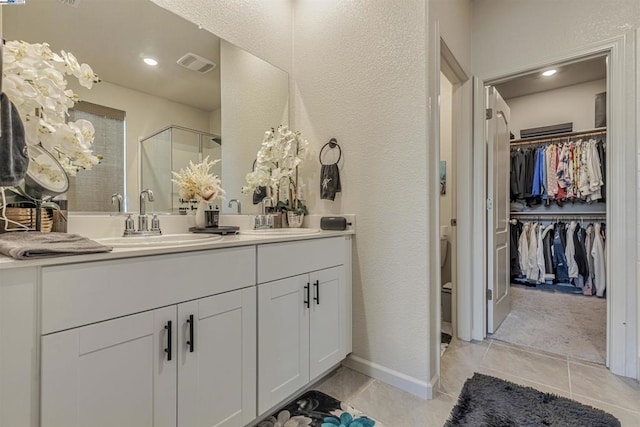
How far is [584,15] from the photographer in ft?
6.40

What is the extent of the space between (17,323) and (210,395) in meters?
0.65

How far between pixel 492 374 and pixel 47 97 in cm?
255

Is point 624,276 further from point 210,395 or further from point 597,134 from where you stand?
point 597,134

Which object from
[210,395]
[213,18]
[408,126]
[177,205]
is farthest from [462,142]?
[210,395]

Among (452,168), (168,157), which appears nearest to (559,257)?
(452,168)

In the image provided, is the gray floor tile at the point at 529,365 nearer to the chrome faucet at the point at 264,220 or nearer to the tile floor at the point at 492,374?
the tile floor at the point at 492,374

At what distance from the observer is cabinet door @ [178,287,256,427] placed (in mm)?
1038

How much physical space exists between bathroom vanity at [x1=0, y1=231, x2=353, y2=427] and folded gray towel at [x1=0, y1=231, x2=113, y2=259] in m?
0.02

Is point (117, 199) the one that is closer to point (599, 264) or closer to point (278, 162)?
point (278, 162)

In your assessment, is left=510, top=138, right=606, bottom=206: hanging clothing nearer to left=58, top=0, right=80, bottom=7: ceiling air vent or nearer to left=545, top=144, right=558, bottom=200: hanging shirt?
left=545, top=144, right=558, bottom=200: hanging shirt

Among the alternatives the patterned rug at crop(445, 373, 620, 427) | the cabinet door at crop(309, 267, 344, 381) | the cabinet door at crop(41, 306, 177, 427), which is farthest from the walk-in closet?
the cabinet door at crop(41, 306, 177, 427)

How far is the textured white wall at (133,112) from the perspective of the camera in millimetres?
1321

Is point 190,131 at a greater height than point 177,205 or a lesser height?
greater

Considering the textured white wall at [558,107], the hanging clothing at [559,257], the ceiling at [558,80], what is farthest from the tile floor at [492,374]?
the textured white wall at [558,107]
